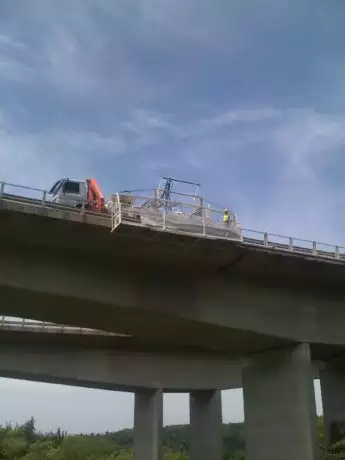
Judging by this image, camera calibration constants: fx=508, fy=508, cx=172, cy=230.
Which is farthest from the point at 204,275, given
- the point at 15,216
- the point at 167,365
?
the point at 167,365

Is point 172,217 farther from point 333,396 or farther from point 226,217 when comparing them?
point 333,396

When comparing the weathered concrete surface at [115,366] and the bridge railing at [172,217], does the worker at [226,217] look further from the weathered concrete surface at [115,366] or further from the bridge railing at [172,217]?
the weathered concrete surface at [115,366]

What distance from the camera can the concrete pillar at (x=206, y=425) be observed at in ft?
124

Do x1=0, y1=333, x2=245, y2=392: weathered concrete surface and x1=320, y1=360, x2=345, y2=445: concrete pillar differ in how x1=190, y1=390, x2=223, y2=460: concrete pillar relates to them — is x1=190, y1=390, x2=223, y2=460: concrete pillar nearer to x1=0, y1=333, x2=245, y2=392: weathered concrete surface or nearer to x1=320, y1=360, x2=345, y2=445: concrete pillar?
x1=0, y1=333, x2=245, y2=392: weathered concrete surface

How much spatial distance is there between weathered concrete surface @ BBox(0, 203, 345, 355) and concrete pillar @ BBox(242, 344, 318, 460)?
2.79 feet

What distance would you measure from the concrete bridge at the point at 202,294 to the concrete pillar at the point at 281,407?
43mm

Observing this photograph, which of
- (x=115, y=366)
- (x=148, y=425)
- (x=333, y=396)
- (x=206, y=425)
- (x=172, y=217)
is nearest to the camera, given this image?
(x=172, y=217)

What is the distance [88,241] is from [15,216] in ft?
8.85

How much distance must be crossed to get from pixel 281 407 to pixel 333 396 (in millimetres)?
7749

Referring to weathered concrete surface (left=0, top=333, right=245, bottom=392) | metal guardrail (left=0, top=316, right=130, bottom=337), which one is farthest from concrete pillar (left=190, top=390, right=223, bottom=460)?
metal guardrail (left=0, top=316, right=130, bottom=337)

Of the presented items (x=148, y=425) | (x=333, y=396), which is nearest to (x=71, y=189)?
→ (x=333, y=396)

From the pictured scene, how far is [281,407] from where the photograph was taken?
2053 centimetres

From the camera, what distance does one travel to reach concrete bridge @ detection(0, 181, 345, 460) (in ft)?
54.3

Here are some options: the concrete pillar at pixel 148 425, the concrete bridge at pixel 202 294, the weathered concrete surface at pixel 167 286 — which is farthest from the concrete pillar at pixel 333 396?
the concrete pillar at pixel 148 425
